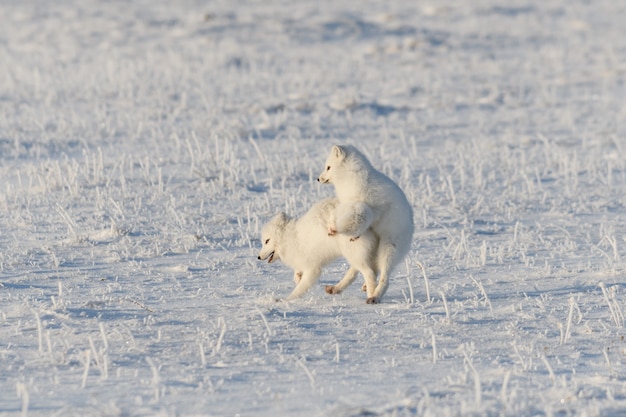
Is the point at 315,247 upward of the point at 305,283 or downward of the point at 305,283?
upward

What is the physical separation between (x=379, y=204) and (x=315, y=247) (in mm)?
562

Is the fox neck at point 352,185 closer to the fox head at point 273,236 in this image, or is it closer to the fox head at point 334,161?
the fox head at point 334,161

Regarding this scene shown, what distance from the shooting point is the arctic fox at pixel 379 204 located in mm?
6980

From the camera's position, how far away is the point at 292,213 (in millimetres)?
10570

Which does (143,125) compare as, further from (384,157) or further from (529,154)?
(529,154)

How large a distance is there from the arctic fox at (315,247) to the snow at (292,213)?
0.62ft

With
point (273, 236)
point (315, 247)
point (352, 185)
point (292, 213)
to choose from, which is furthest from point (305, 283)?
point (292, 213)

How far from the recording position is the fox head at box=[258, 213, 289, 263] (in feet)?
24.7

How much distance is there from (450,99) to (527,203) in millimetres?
8468

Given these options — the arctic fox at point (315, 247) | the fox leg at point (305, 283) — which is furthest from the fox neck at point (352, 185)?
the fox leg at point (305, 283)

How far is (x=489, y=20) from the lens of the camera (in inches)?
1299

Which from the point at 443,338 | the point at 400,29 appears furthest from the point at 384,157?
the point at 400,29

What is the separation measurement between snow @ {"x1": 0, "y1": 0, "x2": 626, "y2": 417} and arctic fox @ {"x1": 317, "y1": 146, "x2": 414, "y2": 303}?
27cm

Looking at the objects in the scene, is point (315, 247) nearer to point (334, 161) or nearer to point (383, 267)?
point (383, 267)
